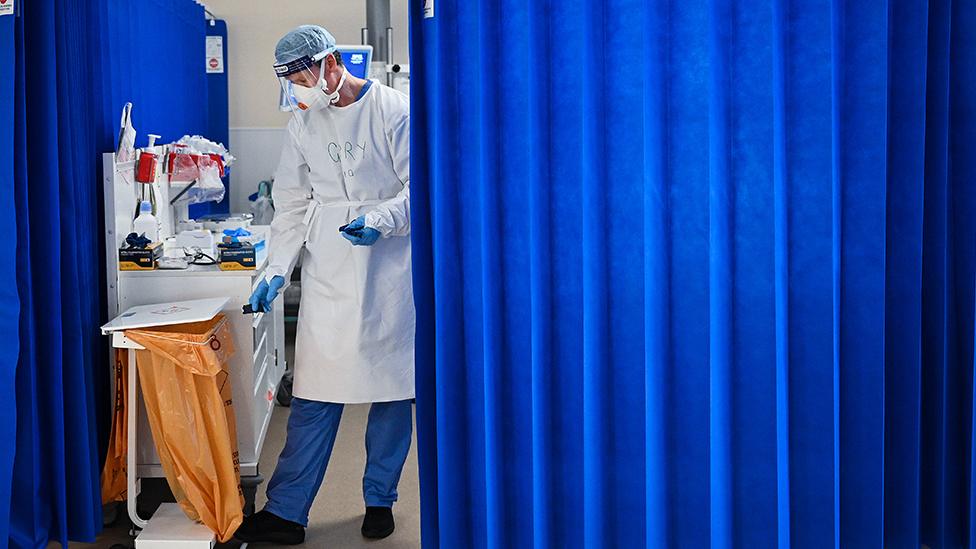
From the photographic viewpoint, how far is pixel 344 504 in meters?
3.32

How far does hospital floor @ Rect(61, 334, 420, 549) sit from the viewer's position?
299cm

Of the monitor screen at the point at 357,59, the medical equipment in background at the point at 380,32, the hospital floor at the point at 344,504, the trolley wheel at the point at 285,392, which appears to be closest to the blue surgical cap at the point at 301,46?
the hospital floor at the point at 344,504

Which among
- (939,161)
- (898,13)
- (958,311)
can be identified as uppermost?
(898,13)

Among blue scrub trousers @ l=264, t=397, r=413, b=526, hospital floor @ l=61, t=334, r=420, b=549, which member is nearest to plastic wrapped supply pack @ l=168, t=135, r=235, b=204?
hospital floor @ l=61, t=334, r=420, b=549

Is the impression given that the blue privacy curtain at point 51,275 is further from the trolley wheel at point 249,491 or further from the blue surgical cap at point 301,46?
the blue surgical cap at point 301,46

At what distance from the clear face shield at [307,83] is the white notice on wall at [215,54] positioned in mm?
3341

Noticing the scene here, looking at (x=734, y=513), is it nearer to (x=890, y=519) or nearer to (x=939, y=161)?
(x=890, y=519)

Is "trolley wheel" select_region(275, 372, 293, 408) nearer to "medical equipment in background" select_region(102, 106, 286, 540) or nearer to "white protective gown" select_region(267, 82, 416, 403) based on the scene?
"medical equipment in background" select_region(102, 106, 286, 540)

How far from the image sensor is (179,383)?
2.79 meters

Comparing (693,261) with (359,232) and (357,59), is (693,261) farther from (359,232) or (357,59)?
(357,59)

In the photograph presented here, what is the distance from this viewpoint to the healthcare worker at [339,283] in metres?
2.83

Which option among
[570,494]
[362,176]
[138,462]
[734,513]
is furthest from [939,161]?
[138,462]

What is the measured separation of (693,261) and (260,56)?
4698 mm

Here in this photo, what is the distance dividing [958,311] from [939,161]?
34 centimetres
